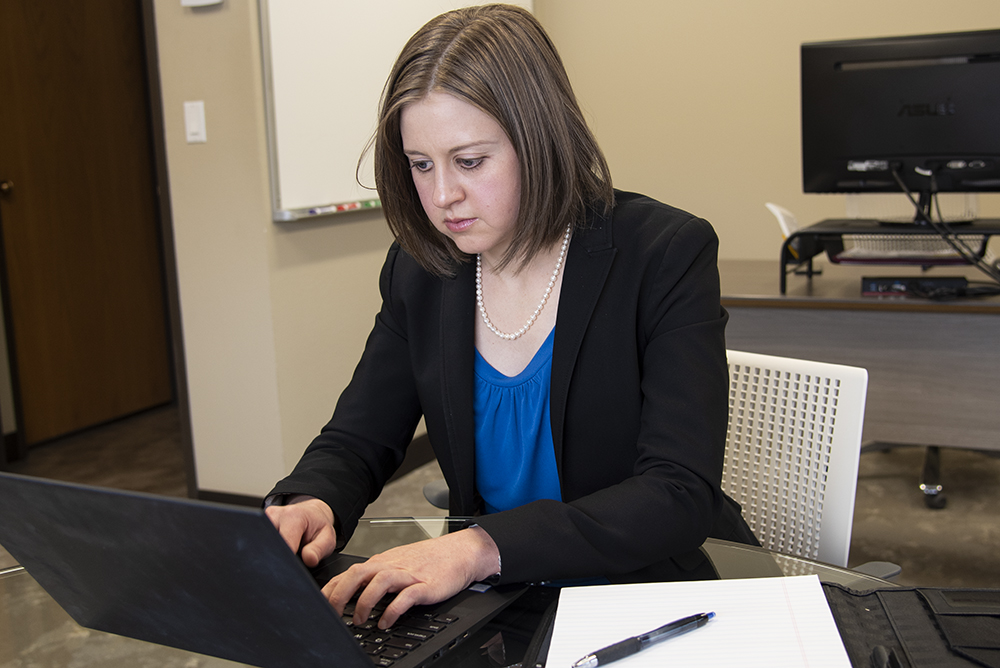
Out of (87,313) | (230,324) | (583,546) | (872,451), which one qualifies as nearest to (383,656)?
(583,546)

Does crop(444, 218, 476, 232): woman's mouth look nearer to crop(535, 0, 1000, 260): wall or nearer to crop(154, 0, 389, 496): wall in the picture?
crop(154, 0, 389, 496): wall

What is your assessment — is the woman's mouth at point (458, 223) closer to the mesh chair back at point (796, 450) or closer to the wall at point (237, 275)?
the mesh chair back at point (796, 450)

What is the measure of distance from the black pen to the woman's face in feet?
1.81

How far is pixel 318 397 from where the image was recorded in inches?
123

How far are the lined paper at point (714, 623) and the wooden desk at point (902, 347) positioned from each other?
1.72 meters

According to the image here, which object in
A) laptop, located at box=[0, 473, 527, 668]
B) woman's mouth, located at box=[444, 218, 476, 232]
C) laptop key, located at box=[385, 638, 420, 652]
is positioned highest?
woman's mouth, located at box=[444, 218, 476, 232]

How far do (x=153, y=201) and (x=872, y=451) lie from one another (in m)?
3.49

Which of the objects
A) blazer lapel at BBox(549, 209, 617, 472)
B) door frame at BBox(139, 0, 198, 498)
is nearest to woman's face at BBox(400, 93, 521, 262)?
blazer lapel at BBox(549, 209, 617, 472)

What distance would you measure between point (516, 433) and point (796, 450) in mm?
431

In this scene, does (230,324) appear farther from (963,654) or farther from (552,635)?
(963,654)

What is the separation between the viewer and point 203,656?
0.85 meters

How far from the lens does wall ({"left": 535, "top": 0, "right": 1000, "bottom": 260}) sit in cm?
438

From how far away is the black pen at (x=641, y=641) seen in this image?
2.41ft

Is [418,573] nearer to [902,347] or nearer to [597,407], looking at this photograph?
[597,407]
